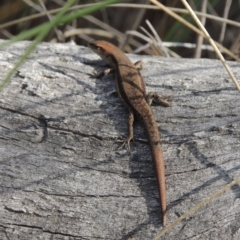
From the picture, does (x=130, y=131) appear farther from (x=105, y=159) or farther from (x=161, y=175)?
(x=161, y=175)

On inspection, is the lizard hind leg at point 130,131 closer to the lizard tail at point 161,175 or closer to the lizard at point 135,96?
the lizard at point 135,96

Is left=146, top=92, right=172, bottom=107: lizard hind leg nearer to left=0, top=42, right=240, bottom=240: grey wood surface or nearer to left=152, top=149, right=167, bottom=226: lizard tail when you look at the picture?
left=0, top=42, right=240, bottom=240: grey wood surface

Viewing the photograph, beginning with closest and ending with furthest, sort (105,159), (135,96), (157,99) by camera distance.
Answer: (105,159) → (157,99) → (135,96)

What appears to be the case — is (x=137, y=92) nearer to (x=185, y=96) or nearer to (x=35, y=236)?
(x=185, y=96)

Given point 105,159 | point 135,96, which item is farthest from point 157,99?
point 105,159

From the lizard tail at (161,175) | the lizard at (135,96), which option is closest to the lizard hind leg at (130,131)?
Result: the lizard at (135,96)

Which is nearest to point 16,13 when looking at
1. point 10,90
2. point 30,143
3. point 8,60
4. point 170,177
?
point 8,60

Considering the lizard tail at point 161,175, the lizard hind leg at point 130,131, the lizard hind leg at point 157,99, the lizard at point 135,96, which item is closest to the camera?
the lizard tail at point 161,175
